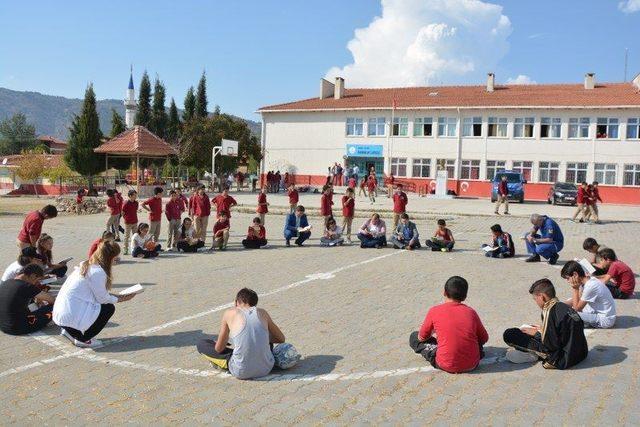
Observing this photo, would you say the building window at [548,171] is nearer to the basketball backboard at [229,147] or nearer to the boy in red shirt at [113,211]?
the basketball backboard at [229,147]

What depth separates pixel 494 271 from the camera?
13023mm

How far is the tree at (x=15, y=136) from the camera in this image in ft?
365

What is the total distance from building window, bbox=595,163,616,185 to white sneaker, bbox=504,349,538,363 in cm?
4242

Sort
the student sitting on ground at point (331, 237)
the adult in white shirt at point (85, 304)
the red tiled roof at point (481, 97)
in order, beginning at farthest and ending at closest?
1. the red tiled roof at point (481, 97)
2. the student sitting on ground at point (331, 237)
3. the adult in white shirt at point (85, 304)

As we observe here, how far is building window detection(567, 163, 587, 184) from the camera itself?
45344mm

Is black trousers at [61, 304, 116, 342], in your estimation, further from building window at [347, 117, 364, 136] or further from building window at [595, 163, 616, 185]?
building window at [347, 117, 364, 136]

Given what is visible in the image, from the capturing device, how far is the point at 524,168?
155 feet

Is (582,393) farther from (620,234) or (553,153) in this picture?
(553,153)

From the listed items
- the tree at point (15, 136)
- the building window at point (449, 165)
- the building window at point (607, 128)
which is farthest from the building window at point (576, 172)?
the tree at point (15, 136)

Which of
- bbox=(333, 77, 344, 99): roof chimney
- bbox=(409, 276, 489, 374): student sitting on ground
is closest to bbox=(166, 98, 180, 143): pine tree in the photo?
bbox=(333, 77, 344, 99): roof chimney

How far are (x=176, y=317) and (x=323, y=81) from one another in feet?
162

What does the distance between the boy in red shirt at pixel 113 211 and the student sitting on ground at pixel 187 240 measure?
232 centimetres

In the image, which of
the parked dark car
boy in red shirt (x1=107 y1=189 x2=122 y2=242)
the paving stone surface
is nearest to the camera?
the paving stone surface

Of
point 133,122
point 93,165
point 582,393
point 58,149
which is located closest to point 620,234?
point 582,393
